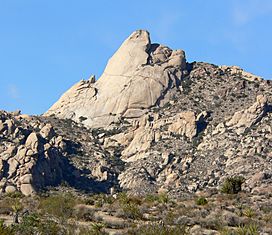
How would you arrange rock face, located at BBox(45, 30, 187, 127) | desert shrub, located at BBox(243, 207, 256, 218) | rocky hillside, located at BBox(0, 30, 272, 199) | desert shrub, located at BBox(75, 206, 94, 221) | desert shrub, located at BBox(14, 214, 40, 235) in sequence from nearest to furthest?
desert shrub, located at BBox(14, 214, 40, 235)
desert shrub, located at BBox(75, 206, 94, 221)
desert shrub, located at BBox(243, 207, 256, 218)
rocky hillside, located at BBox(0, 30, 272, 199)
rock face, located at BBox(45, 30, 187, 127)

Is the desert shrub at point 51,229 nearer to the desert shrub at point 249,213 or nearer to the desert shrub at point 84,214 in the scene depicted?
the desert shrub at point 84,214

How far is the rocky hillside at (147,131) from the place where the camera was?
105312mm

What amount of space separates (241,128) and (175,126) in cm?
1284

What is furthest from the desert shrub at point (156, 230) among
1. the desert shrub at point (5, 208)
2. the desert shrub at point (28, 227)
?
the desert shrub at point (5, 208)

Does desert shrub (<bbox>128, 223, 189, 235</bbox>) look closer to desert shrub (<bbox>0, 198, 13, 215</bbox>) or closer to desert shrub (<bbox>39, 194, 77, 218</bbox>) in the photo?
desert shrub (<bbox>39, 194, 77, 218</bbox>)

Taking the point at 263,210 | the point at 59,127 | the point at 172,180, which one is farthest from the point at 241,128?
the point at 263,210

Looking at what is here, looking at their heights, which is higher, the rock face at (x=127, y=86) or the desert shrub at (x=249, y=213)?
the rock face at (x=127, y=86)

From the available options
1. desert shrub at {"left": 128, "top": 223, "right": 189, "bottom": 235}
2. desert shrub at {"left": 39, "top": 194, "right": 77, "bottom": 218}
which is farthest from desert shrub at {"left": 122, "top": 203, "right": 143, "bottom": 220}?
desert shrub at {"left": 128, "top": 223, "right": 189, "bottom": 235}

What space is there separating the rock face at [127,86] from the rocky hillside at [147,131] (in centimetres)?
24

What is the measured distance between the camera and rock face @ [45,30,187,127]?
137000 mm

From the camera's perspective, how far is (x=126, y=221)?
119 ft

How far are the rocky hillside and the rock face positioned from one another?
0.80 ft

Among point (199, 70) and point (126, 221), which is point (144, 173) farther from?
point (126, 221)

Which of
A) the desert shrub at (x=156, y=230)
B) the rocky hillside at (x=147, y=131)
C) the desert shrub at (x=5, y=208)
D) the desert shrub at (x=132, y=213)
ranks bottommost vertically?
the desert shrub at (x=156, y=230)
